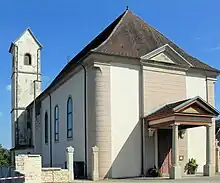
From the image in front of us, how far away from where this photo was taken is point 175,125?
22906 millimetres

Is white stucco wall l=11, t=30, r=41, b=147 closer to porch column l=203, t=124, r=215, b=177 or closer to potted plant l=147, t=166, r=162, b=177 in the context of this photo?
potted plant l=147, t=166, r=162, b=177

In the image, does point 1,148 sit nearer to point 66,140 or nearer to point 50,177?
point 66,140

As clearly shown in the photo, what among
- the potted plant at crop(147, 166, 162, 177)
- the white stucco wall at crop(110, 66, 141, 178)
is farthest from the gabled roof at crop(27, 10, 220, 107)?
the potted plant at crop(147, 166, 162, 177)

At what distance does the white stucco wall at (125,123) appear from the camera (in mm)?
24797

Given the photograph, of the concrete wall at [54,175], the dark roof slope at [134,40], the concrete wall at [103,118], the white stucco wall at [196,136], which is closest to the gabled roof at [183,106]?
the concrete wall at [103,118]

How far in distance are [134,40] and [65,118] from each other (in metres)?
8.86

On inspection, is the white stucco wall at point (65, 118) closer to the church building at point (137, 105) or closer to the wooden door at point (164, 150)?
Result: the church building at point (137, 105)

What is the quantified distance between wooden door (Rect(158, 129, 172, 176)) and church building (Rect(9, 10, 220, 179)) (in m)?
0.07

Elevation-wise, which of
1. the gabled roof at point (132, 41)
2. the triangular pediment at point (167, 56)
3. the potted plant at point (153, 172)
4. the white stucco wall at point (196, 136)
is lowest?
the potted plant at point (153, 172)

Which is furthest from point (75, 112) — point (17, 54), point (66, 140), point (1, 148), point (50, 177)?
point (1, 148)

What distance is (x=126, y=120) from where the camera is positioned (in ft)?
83.2

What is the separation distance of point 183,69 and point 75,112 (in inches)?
338

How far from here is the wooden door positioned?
85.9 ft

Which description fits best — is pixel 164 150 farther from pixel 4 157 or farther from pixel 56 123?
pixel 4 157
